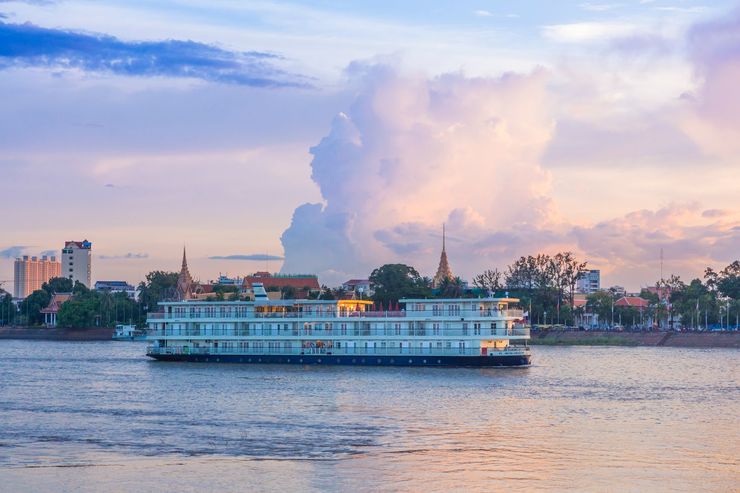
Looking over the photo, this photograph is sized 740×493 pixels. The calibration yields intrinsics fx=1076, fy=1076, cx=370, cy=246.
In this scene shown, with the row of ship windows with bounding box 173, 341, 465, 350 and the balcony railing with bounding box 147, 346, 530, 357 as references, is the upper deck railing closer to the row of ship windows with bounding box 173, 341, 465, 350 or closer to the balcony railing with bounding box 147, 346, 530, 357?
the row of ship windows with bounding box 173, 341, 465, 350

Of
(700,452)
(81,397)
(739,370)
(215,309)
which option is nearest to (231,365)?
(215,309)

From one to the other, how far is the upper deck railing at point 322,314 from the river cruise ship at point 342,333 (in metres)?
0.10

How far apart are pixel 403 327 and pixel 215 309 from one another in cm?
2245

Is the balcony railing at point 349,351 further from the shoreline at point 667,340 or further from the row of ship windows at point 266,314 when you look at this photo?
the shoreline at point 667,340

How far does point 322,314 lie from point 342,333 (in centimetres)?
319

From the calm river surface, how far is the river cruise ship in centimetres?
345

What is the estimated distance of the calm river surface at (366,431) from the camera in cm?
4872

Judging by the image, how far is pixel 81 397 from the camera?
84.4 meters

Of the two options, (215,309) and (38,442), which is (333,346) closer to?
(215,309)

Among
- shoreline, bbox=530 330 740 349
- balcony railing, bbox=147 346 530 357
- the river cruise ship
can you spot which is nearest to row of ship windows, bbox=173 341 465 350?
the river cruise ship

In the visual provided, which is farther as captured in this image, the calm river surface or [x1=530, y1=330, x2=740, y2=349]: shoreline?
[x1=530, y1=330, x2=740, y2=349]: shoreline

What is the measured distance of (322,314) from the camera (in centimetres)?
11819

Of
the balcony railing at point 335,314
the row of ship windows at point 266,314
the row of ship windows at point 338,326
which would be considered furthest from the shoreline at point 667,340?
the row of ship windows at point 338,326

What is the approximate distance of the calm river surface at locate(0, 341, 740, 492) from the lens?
4872 cm
